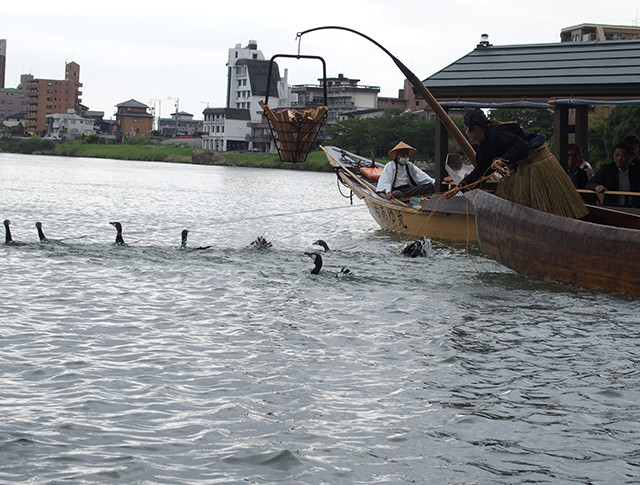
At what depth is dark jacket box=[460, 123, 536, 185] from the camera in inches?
377

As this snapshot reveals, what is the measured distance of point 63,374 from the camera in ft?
20.3

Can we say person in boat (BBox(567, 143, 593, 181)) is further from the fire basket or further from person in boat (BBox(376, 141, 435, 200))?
the fire basket

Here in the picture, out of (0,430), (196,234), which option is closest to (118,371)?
(0,430)

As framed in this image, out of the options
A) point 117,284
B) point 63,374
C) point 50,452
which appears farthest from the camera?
point 117,284

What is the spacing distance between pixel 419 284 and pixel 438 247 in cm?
426

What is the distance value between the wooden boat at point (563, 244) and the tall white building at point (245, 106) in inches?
3525

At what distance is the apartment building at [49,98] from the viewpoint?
460 ft

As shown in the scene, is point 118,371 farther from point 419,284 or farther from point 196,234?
point 196,234

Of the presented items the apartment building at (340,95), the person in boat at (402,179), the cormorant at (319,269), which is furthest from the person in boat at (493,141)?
the apartment building at (340,95)

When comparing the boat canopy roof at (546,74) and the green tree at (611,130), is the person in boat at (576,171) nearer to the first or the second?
the boat canopy roof at (546,74)

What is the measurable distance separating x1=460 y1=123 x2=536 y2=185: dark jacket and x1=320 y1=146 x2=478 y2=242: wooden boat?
2549 millimetres

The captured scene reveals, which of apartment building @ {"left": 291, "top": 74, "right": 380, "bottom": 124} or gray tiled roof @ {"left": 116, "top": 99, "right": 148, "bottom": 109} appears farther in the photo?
gray tiled roof @ {"left": 116, "top": 99, "right": 148, "bottom": 109}

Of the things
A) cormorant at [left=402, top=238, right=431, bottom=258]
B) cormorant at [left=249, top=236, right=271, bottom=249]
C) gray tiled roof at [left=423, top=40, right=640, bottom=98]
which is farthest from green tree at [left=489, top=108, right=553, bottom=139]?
cormorant at [left=249, top=236, right=271, bottom=249]

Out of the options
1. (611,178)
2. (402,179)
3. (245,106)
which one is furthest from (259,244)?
(245,106)
